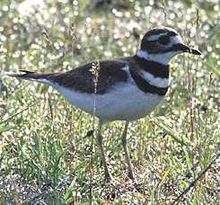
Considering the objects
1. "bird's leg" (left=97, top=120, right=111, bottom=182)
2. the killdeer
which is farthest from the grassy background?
the killdeer

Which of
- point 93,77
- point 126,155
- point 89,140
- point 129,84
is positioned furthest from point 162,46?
point 89,140

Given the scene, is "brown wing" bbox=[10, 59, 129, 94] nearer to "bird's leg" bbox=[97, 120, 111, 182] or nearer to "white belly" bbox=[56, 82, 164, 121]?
"white belly" bbox=[56, 82, 164, 121]

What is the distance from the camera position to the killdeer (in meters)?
5.57

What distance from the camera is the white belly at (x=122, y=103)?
219 inches

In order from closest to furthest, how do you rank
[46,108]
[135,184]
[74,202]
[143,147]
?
[74,202] < [135,184] < [143,147] < [46,108]

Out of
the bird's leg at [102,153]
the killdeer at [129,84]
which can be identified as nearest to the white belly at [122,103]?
the killdeer at [129,84]

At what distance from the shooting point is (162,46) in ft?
18.8

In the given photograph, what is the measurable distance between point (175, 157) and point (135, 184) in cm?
44

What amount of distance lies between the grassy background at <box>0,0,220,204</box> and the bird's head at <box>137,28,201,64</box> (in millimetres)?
271

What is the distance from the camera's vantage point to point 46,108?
6656 millimetres

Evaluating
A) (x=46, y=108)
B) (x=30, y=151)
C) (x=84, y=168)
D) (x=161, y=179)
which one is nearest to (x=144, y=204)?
(x=161, y=179)

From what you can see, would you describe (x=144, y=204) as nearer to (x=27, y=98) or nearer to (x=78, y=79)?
(x=78, y=79)

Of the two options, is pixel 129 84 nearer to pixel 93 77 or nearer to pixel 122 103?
pixel 122 103

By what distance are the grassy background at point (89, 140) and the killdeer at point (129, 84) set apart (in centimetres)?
21
